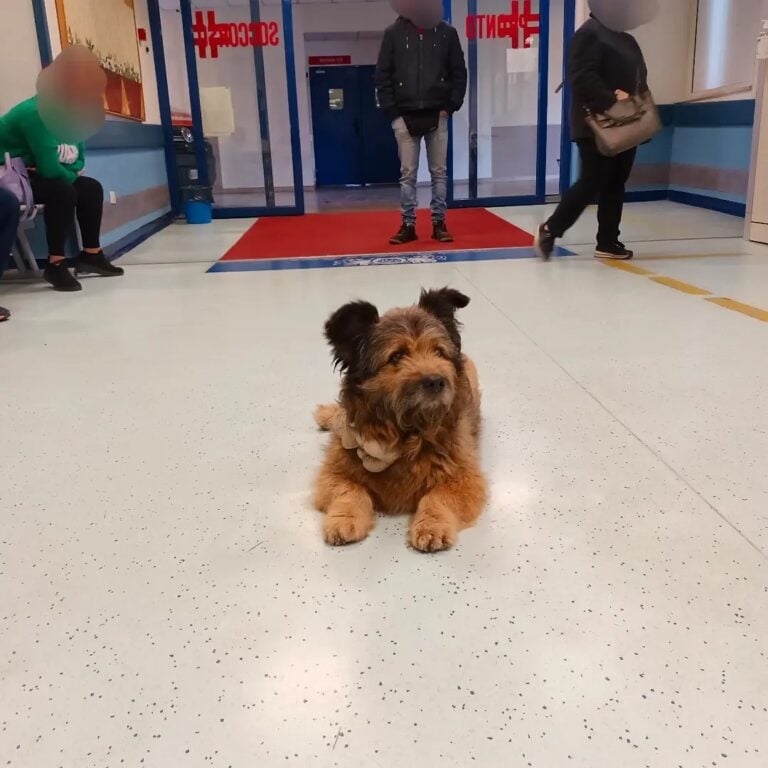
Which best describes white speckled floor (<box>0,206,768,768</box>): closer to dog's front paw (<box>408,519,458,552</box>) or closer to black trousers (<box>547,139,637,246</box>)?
dog's front paw (<box>408,519,458,552</box>)

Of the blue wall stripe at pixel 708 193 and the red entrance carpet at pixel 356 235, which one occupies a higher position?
the blue wall stripe at pixel 708 193

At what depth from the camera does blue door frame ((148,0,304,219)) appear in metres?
8.54

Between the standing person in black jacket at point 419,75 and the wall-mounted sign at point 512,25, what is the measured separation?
3746mm

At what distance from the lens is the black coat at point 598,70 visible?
443 centimetres

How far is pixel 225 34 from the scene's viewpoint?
28.8 ft

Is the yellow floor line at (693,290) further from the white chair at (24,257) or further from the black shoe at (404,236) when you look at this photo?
the white chair at (24,257)

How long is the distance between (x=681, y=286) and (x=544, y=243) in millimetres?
1188

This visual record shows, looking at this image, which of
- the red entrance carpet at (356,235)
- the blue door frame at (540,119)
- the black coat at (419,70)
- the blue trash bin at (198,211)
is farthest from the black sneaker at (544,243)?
the blue trash bin at (198,211)

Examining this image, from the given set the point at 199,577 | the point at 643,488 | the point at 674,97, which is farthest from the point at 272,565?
the point at 674,97

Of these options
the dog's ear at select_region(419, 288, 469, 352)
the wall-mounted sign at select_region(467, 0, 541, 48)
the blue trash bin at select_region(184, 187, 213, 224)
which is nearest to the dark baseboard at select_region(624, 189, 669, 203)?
the wall-mounted sign at select_region(467, 0, 541, 48)

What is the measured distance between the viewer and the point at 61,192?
176 inches

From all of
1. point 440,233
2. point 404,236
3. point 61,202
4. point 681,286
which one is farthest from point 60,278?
point 681,286

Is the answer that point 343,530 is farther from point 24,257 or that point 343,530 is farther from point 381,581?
point 24,257

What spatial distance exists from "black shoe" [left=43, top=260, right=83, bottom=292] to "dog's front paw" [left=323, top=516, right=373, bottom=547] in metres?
3.55
